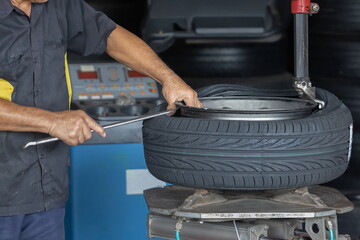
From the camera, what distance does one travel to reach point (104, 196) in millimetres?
3207

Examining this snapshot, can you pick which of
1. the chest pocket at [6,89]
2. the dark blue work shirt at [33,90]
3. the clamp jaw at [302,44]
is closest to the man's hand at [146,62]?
the dark blue work shirt at [33,90]

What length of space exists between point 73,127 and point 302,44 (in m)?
0.67

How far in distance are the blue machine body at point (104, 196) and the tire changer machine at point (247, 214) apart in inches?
40.4

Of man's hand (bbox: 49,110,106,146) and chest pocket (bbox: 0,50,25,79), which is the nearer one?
man's hand (bbox: 49,110,106,146)

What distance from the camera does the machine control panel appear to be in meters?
3.38

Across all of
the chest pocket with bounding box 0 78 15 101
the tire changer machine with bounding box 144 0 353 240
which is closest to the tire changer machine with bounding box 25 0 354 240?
the tire changer machine with bounding box 144 0 353 240

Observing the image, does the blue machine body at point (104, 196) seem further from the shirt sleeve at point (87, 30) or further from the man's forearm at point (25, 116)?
the man's forearm at point (25, 116)

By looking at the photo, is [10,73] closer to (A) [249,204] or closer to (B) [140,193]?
(A) [249,204]

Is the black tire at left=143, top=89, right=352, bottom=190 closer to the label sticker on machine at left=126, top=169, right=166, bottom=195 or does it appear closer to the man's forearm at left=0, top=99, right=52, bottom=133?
the man's forearm at left=0, top=99, right=52, bottom=133

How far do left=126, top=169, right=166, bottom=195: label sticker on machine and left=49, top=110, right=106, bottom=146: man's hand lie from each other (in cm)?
112

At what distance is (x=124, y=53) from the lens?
250cm

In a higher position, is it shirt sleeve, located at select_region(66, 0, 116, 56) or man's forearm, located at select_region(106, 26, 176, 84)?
shirt sleeve, located at select_region(66, 0, 116, 56)

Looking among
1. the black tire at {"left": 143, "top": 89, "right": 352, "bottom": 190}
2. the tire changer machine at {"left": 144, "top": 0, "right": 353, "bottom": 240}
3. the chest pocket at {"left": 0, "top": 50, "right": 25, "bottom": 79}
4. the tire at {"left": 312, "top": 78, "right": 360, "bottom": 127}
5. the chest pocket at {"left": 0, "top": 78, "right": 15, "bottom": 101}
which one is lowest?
the tire at {"left": 312, "top": 78, "right": 360, "bottom": 127}

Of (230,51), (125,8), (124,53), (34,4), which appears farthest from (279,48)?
(34,4)
